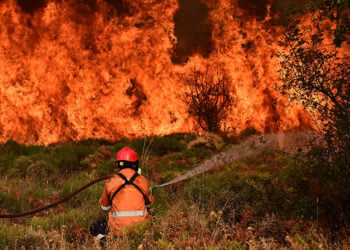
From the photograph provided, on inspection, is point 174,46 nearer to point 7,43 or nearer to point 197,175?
point 7,43

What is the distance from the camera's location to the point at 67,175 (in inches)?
354

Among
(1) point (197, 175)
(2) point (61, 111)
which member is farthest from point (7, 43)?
(1) point (197, 175)

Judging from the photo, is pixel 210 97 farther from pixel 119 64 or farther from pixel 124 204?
pixel 124 204

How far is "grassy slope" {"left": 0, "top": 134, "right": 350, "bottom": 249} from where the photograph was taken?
406 cm

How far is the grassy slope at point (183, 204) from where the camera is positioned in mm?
4059

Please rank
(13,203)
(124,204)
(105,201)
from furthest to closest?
(13,203) < (105,201) < (124,204)

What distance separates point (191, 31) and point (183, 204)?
10.7m

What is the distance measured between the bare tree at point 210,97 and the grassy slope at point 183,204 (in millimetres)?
2855

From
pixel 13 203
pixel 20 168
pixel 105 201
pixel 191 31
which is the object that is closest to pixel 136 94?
pixel 191 31

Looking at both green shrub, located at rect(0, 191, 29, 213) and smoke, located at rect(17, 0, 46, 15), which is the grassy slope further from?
smoke, located at rect(17, 0, 46, 15)

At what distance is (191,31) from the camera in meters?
15.6

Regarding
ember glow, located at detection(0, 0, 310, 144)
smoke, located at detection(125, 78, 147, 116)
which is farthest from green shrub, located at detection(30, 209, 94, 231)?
smoke, located at detection(125, 78, 147, 116)

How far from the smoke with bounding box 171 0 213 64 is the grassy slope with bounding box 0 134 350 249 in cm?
506

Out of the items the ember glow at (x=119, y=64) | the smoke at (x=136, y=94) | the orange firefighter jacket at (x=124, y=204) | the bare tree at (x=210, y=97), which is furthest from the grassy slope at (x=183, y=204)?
the smoke at (x=136, y=94)
